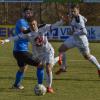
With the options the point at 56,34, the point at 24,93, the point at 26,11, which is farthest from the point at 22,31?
the point at 56,34

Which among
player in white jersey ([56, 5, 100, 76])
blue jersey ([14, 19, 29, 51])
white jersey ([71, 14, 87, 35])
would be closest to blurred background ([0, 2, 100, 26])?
player in white jersey ([56, 5, 100, 76])

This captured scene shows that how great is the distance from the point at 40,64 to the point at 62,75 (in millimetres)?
4010

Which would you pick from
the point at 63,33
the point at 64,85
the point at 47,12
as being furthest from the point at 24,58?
the point at 47,12

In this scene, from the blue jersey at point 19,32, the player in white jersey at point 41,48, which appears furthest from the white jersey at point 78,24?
the player in white jersey at point 41,48

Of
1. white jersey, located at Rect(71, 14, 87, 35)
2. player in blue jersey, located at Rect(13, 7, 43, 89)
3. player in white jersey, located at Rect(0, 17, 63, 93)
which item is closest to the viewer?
player in white jersey, located at Rect(0, 17, 63, 93)

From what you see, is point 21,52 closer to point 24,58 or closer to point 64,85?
point 24,58

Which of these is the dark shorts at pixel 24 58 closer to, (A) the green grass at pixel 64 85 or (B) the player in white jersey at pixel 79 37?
(A) the green grass at pixel 64 85

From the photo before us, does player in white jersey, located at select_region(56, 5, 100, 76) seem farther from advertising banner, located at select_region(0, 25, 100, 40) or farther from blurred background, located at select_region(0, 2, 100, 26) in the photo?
blurred background, located at select_region(0, 2, 100, 26)

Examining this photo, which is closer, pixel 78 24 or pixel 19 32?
pixel 19 32

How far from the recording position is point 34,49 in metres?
12.6

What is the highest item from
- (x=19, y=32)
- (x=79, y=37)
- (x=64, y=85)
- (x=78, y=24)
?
(x=19, y=32)

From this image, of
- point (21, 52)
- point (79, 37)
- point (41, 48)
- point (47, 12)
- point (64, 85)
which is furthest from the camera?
point (47, 12)

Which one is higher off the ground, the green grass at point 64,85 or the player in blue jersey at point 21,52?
the player in blue jersey at point 21,52

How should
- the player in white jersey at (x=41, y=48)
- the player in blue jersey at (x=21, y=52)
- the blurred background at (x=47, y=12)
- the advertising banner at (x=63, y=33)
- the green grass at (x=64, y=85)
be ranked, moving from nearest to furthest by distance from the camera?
1. the green grass at (x=64, y=85)
2. the player in white jersey at (x=41, y=48)
3. the player in blue jersey at (x=21, y=52)
4. the advertising banner at (x=63, y=33)
5. the blurred background at (x=47, y=12)
